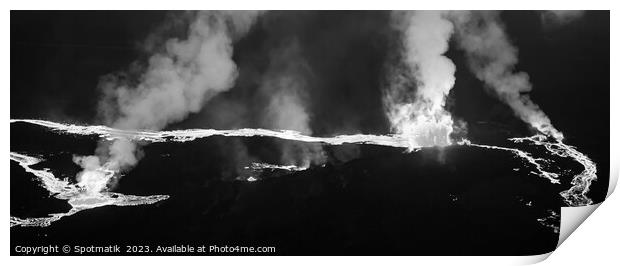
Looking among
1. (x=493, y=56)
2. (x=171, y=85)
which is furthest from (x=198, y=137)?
(x=493, y=56)

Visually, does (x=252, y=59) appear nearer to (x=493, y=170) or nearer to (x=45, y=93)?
(x=45, y=93)

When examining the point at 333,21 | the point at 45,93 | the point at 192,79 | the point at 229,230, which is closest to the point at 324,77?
the point at 333,21

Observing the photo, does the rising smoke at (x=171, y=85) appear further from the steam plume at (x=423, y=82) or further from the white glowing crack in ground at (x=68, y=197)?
the steam plume at (x=423, y=82)

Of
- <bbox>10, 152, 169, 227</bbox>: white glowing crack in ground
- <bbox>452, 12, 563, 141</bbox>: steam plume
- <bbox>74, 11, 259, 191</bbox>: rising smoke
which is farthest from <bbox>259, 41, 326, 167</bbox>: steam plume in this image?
<bbox>452, 12, 563, 141</bbox>: steam plume

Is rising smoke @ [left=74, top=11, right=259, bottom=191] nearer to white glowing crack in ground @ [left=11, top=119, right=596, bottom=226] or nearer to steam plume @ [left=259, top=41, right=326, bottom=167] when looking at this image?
white glowing crack in ground @ [left=11, top=119, right=596, bottom=226]

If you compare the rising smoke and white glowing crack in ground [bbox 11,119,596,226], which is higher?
the rising smoke

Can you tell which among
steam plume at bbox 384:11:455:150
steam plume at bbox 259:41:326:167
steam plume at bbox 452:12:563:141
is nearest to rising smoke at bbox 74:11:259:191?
steam plume at bbox 259:41:326:167
